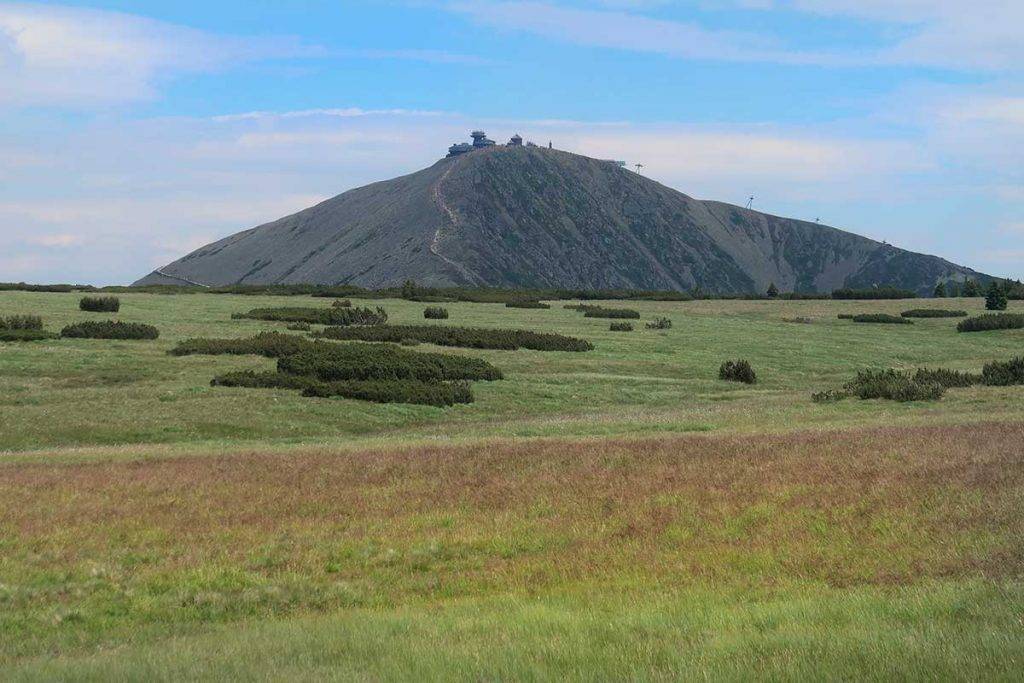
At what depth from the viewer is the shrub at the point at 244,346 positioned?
4025cm

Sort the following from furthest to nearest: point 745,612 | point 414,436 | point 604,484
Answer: point 414,436, point 604,484, point 745,612

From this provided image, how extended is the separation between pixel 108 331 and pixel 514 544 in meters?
33.3

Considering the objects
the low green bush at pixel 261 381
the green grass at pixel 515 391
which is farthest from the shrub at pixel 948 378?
the low green bush at pixel 261 381

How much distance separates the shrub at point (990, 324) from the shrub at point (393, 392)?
36.0m

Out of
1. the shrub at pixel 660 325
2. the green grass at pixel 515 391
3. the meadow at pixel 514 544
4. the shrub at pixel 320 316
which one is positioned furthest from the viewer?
the shrub at pixel 660 325

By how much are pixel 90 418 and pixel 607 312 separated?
4101 centimetres

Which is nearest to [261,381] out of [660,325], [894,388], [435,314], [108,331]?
[108,331]

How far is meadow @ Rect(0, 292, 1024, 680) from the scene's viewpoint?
902cm

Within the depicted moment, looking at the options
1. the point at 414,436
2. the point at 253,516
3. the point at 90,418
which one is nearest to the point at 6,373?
the point at 90,418

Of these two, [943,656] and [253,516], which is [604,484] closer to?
[253,516]

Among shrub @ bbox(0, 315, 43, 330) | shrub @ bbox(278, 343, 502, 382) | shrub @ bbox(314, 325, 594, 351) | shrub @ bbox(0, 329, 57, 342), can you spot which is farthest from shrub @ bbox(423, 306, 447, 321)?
shrub @ bbox(0, 329, 57, 342)

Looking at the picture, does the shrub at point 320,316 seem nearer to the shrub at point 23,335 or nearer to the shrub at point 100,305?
the shrub at point 100,305

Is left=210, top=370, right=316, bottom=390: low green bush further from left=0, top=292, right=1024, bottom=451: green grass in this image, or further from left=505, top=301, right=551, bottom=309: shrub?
left=505, top=301, right=551, bottom=309: shrub

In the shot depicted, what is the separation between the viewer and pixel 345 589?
12.4 m
